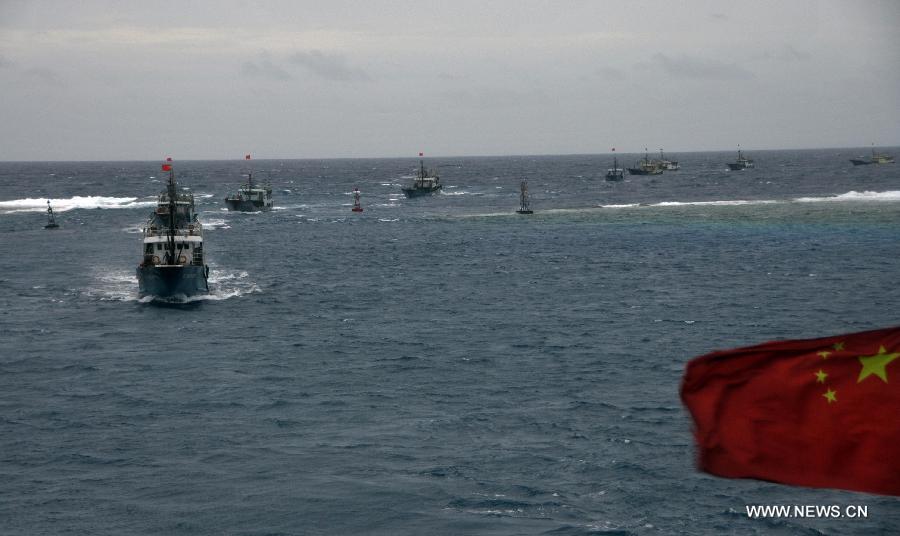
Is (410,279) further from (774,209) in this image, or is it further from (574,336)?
(774,209)

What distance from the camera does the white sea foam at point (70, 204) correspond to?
563ft

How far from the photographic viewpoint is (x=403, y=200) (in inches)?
7416

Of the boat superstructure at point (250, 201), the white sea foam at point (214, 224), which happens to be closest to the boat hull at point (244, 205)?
the boat superstructure at point (250, 201)

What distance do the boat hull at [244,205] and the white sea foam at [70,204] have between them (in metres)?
28.0

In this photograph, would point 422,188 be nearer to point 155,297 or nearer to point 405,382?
point 155,297

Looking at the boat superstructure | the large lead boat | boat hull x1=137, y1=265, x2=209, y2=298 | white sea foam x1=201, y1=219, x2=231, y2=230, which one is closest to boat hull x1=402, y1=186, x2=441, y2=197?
the boat superstructure

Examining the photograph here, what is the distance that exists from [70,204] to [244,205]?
153 ft

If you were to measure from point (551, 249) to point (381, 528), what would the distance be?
7060 cm

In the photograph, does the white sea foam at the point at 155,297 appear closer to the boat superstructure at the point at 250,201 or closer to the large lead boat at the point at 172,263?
the large lead boat at the point at 172,263

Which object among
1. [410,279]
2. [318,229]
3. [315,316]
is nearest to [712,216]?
[318,229]

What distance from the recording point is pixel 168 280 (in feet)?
216

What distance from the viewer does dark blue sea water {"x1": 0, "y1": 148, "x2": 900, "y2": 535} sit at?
29.4 metres

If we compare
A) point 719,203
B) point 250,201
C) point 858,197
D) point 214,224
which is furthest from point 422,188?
point 858,197

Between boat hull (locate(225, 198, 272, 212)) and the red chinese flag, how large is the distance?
147m
